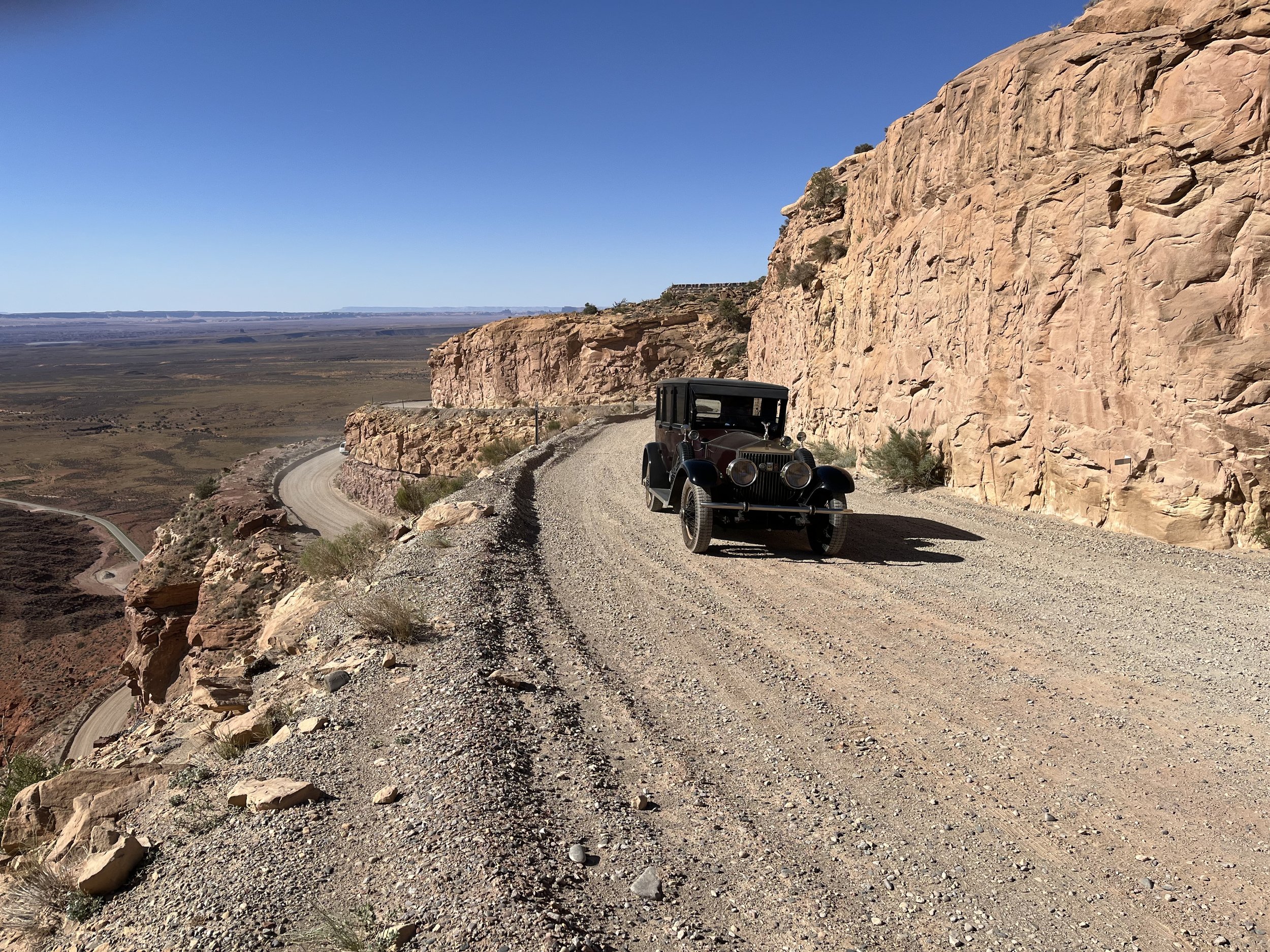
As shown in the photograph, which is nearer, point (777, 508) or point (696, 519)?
point (777, 508)

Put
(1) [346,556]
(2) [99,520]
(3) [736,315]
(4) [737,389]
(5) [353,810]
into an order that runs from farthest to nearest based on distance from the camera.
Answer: (2) [99,520] < (3) [736,315] < (1) [346,556] < (4) [737,389] < (5) [353,810]

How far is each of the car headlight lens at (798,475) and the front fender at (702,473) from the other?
3.24ft

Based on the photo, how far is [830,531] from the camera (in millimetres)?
10219

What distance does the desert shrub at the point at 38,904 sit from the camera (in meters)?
3.94

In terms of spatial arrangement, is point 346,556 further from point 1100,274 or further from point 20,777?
point 1100,274

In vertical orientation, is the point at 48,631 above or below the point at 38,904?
below

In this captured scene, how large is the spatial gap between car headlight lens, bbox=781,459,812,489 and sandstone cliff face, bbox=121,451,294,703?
16259 millimetres

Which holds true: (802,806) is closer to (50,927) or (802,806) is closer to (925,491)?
(50,927)

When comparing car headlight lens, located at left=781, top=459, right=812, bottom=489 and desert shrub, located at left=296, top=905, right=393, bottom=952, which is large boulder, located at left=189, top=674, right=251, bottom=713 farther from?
car headlight lens, located at left=781, top=459, right=812, bottom=489

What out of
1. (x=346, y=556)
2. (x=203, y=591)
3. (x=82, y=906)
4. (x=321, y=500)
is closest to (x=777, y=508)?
(x=346, y=556)

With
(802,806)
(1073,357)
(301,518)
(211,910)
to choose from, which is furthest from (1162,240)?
(301,518)

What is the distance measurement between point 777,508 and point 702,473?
1150 mm

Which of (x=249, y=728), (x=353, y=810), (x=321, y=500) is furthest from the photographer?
(x=321, y=500)

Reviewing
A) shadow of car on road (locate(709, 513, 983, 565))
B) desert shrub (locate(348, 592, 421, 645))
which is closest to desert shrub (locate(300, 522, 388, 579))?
desert shrub (locate(348, 592, 421, 645))
